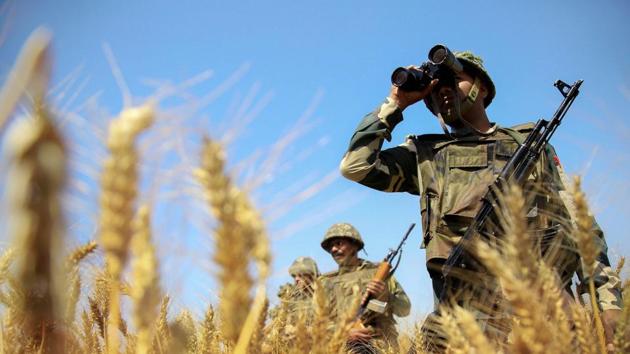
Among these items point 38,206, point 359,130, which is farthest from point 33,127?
point 359,130

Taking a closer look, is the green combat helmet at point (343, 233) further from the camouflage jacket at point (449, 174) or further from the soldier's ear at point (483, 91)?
the soldier's ear at point (483, 91)

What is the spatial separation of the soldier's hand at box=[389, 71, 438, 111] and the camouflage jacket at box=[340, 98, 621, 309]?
4 centimetres

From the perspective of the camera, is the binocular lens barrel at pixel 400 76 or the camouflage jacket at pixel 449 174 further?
the binocular lens barrel at pixel 400 76

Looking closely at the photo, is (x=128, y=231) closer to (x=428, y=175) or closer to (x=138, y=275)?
(x=138, y=275)

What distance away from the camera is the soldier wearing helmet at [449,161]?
2271mm

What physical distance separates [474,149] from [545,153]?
1.10 feet

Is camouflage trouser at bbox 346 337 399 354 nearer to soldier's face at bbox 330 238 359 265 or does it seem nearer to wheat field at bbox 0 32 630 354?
soldier's face at bbox 330 238 359 265

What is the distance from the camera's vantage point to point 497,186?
7.46ft

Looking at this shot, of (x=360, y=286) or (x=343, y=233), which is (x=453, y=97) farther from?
(x=343, y=233)

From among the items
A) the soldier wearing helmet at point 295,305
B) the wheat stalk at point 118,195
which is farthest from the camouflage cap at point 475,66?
the wheat stalk at point 118,195

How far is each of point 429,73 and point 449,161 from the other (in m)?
0.51

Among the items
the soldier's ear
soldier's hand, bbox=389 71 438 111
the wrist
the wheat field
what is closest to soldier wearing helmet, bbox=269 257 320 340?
the wheat field

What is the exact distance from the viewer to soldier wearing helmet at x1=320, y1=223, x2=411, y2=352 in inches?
170

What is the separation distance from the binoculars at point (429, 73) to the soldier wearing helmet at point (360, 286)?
68.0 inches
